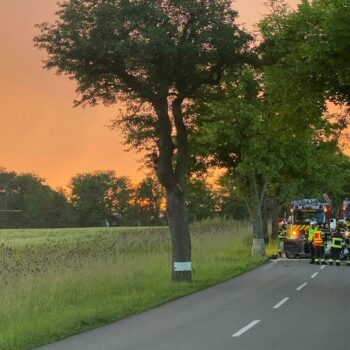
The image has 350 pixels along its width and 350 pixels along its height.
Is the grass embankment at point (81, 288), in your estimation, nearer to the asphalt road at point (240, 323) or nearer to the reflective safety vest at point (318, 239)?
the asphalt road at point (240, 323)

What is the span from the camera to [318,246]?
31578 millimetres

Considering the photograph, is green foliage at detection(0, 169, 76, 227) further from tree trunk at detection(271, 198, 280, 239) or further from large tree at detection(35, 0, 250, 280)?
large tree at detection(35, 0, 250, 280)

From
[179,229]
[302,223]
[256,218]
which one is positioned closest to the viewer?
[179,229]

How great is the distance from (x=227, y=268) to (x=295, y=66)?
11.3m

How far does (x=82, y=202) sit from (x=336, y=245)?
130m

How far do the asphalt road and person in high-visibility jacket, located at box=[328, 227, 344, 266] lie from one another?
29.1 feet

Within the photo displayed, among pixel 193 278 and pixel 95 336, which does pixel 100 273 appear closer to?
pixel 193 278

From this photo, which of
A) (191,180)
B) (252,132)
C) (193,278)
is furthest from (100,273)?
(191,180)

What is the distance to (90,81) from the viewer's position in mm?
20578

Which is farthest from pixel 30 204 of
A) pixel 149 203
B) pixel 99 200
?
pixel 149 203

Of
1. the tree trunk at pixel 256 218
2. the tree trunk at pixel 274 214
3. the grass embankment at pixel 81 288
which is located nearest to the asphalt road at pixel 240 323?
the grass embankment at pixel 81 288

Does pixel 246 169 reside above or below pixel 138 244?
above

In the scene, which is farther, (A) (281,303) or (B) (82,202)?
(B) (82,202)

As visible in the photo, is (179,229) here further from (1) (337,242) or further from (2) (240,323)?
(1) (337,242)
